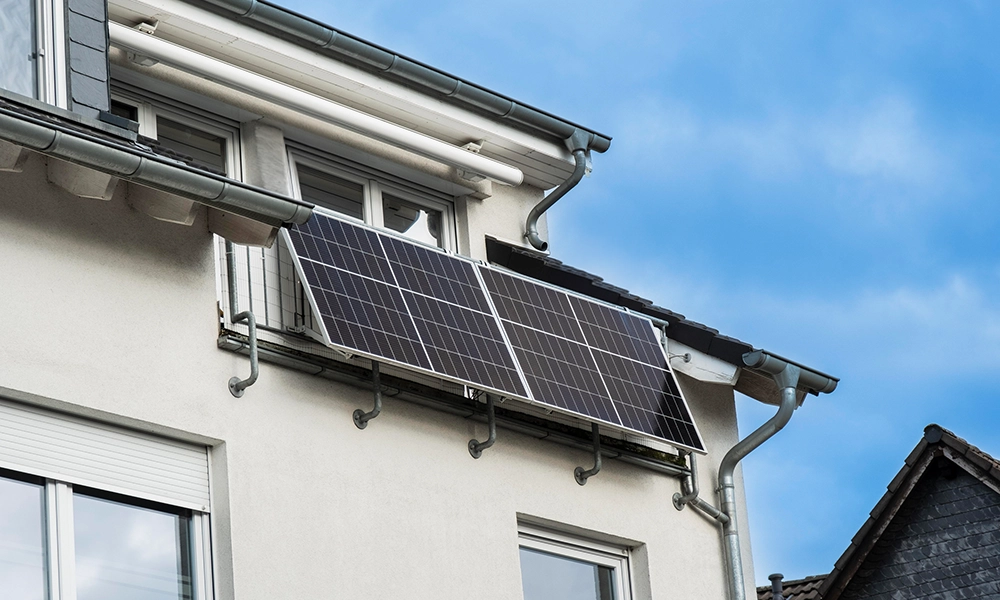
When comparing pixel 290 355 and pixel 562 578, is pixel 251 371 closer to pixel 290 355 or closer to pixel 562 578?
pixel 290 355

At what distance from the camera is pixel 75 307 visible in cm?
872

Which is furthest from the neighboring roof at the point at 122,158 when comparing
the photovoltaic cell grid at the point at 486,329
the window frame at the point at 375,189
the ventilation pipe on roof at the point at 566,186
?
the ventilation pipe on roof at the point at 566,186

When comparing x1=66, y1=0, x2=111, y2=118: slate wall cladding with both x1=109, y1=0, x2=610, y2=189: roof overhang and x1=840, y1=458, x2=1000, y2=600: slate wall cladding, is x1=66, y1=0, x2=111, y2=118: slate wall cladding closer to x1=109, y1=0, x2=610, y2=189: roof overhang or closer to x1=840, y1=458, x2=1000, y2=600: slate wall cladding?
x1=109, y1=0, x2=610, y2=189: roof overhang

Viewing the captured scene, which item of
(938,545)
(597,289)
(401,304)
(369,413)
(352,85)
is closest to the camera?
(369,413)

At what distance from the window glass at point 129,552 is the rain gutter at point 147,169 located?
5.57 feet

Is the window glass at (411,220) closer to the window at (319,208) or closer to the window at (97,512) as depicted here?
the window at (319,208)

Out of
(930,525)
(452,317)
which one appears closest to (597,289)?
(452,317)

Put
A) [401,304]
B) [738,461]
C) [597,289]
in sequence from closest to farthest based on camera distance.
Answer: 1. [401,304]
2. [738,461]
3. [597,289]

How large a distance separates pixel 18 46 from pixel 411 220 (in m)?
3.69

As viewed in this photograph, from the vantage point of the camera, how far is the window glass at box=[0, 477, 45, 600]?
8094mm

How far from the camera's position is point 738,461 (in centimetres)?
1212

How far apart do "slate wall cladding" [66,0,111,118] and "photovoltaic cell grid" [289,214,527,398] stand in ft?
4.88

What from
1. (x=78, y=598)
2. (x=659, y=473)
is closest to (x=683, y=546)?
(x=659, y=473)

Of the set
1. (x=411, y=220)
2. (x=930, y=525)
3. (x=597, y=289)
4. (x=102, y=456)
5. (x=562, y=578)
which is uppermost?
(x=411, y=220)
